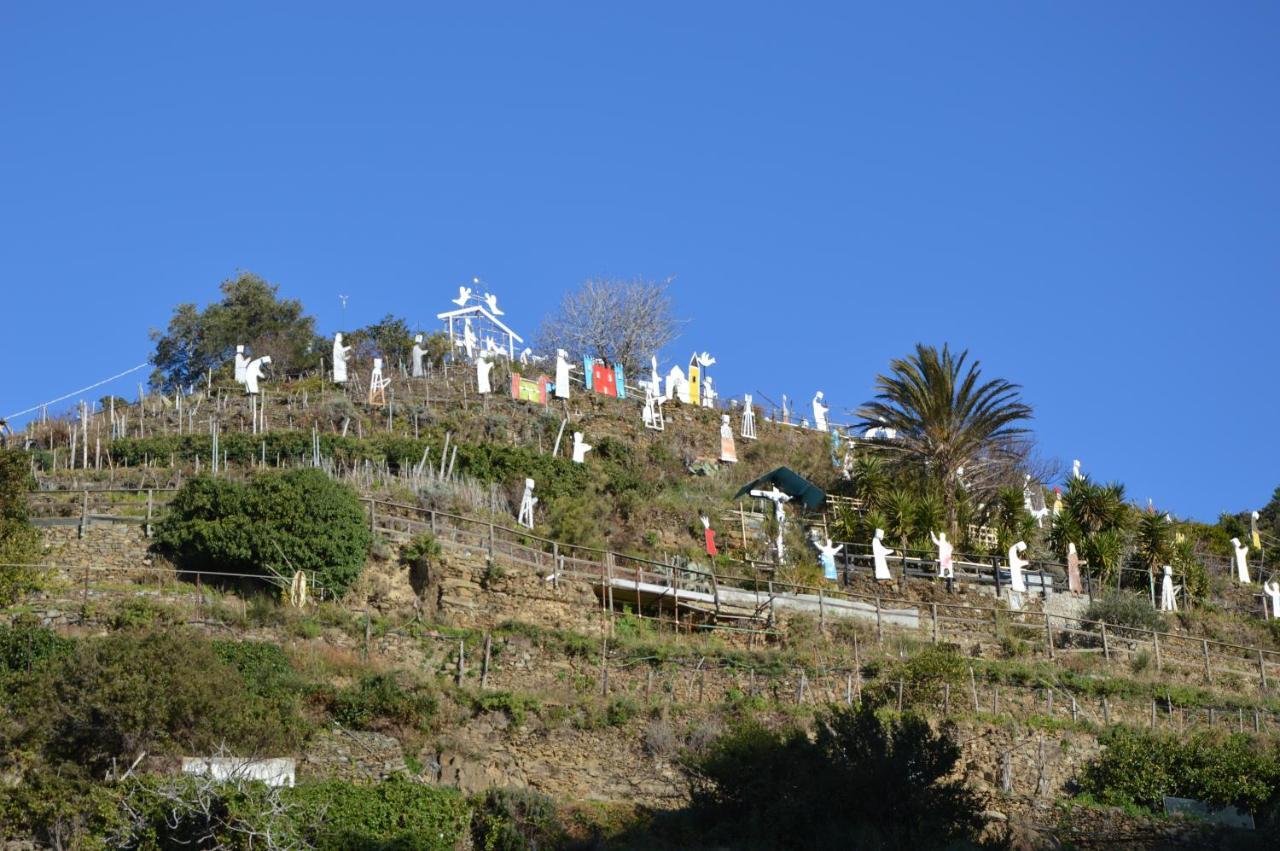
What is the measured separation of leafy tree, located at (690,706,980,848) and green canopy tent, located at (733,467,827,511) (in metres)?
16.5

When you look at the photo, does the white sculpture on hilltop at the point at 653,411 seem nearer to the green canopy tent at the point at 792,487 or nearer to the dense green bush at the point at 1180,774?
the green canopy tent at the point at 792,487

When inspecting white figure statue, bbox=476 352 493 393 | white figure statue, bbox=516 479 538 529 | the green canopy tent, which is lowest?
white figure statue, bbox=516 479 538 529

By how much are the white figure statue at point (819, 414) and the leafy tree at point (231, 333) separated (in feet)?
49.3

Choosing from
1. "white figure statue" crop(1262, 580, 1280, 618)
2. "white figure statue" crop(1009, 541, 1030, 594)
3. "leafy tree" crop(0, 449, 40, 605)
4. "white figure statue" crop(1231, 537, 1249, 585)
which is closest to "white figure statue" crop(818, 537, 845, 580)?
"white figure statue" crop(1009, 541, 1030, 594)

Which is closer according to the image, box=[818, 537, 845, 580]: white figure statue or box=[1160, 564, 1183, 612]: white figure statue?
box=[818, 537, 845, 580]: white figure statue

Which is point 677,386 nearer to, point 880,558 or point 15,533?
point 880,558

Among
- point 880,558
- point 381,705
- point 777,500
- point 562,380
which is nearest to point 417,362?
point 562,380

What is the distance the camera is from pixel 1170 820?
30734 millimetres

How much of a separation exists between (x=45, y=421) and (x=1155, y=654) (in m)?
27.6

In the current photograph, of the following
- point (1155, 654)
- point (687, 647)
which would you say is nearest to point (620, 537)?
point (687, 647)

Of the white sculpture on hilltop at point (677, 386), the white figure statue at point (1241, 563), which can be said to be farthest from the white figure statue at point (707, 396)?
the white figure statue at point (1241, 563)

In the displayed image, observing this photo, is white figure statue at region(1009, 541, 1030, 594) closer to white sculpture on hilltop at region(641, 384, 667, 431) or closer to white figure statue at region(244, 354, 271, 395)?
Result: white sculpture on hilltop at region(641, 384, 667, 431)

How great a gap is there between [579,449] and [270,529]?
1314 cm

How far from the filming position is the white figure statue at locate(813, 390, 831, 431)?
184 feet
